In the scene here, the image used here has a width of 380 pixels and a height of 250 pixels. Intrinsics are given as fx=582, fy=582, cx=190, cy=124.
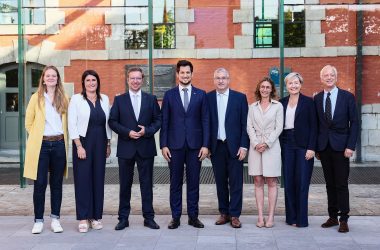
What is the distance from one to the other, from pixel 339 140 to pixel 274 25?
14.8ft

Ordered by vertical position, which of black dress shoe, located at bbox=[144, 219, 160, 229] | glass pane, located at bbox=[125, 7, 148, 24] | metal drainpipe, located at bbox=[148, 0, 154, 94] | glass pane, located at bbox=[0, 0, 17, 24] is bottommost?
black dress shoe, located at bbox=[144, 219, 160, 229]

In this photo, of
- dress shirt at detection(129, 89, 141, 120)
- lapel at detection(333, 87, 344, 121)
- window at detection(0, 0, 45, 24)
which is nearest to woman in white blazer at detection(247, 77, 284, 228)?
lapel at detection(333, 87, 344, 121)

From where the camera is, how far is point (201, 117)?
6598 millimetres

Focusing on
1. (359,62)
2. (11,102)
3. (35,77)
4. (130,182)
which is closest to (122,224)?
(130,182)

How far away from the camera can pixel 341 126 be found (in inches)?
252

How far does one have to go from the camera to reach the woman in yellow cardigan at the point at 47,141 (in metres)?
6.35

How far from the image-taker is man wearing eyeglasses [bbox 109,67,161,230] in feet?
21.4

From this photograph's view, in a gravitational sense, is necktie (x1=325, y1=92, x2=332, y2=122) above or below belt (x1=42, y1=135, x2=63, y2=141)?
above

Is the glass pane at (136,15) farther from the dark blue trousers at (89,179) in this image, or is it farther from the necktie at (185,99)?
the dark blue trousers at (89,179)

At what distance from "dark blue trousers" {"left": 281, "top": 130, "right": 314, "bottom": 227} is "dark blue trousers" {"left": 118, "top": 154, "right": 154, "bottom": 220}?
5.11 ft

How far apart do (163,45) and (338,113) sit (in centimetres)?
479

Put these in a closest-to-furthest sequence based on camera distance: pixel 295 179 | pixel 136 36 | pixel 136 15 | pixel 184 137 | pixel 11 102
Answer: pixel 184 137 → pixel 295 179 → pixel 136 15 → pixel 136 36 → pixel 11 102

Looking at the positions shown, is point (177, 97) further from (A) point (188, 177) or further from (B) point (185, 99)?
(A) point (188, 177)

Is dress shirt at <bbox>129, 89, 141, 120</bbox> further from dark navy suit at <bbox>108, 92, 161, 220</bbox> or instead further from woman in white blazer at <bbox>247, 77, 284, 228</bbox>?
woman in white blazer at <bbox>247, 77, 284, 228</bbox>
